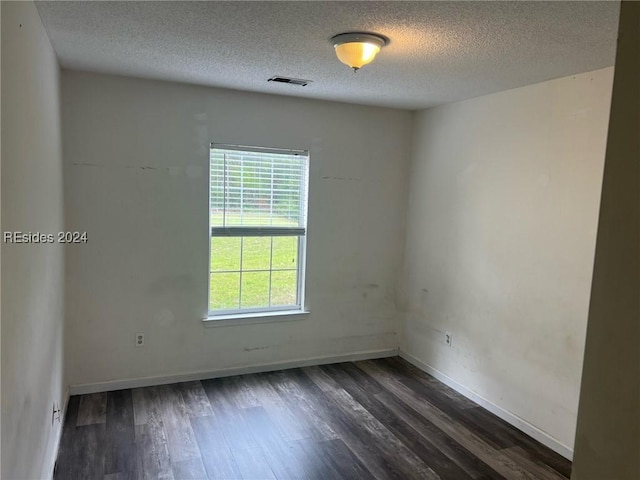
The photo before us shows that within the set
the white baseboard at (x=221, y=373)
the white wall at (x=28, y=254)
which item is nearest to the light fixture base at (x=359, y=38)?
the white wall at (x=28, y=254)

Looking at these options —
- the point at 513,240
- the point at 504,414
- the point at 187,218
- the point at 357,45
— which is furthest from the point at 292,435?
the point at 357,45

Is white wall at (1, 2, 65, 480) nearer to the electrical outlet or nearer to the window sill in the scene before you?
the electrical outlet

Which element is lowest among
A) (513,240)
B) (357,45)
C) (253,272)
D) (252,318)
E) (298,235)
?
(252,318)

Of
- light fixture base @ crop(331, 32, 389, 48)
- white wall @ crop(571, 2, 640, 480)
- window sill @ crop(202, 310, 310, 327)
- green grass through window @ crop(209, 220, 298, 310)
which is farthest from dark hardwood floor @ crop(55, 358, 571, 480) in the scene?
light fixture base @ crop(331, 32, 389, 48)

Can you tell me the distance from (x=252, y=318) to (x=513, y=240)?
2216 mm

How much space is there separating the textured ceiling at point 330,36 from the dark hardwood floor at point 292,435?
94.2 inches

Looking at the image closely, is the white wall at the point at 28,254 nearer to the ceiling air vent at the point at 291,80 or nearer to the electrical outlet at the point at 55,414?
the electrical outlet at the point at 55,414

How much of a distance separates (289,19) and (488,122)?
6.68 feet

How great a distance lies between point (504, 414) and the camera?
11.3 ft

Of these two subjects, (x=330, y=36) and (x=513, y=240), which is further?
(x=513, y=240)

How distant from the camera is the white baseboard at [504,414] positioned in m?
3.03

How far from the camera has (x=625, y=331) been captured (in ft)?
2.19

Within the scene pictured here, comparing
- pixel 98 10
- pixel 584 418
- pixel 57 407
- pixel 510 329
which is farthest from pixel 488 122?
pixel 57 407

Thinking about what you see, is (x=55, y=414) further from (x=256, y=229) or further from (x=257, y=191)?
(x=257, y=191)
